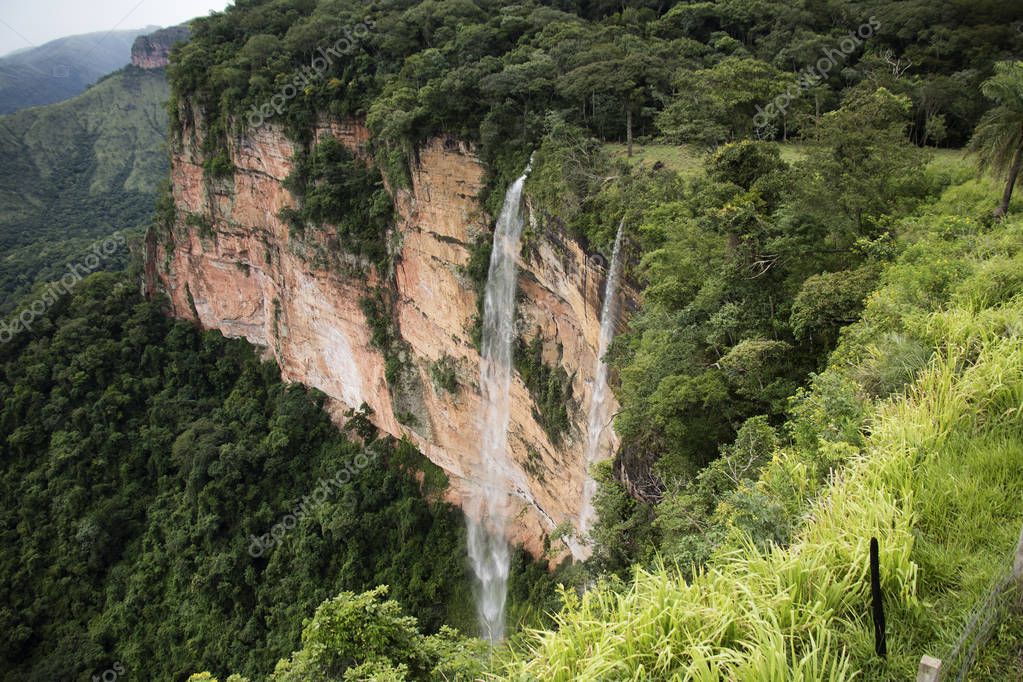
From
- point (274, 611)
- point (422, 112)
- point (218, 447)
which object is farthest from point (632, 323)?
point (218, 447)

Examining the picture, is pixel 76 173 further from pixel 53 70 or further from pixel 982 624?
pixel 53 70

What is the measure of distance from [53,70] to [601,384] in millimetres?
176440

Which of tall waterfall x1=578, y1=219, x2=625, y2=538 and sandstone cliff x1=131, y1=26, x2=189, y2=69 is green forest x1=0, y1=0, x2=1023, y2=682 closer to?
tall waterfall x1=578, y1=219, x2=625, y2=538

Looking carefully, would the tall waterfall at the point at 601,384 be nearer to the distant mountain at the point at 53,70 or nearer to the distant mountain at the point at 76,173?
the distant mountain at the point at 76,173

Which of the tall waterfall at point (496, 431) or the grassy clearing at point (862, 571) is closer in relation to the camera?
the grassy clearing at point (862, 571)

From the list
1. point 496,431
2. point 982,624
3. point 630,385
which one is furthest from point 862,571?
point 496,431

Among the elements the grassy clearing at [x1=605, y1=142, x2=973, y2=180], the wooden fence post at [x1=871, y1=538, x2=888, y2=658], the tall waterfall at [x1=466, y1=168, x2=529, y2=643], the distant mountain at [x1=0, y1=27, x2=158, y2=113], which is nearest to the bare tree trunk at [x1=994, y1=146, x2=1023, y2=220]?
the grassy clearing at [x1=605, y1=142, x2=973, y2=180]

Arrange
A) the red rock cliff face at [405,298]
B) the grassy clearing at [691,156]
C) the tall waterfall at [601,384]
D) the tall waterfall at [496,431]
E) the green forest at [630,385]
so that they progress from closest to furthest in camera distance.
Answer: the green forest at [630,385]
the grassy clearing at [691,156]
the tall waterfall at [601,384]
the red rock cliff face at [405,298]
the tall waterfall at [496,431]

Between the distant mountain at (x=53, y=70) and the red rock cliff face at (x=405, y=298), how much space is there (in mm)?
99604

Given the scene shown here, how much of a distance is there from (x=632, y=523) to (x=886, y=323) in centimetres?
545

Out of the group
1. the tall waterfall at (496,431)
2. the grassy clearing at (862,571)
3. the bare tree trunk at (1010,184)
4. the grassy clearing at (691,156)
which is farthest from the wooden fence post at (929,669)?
the tall waterfall at (496,431)

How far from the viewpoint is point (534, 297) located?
1995 cm

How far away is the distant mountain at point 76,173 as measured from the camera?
5275cm

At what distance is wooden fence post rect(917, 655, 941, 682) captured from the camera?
97.3 inches
